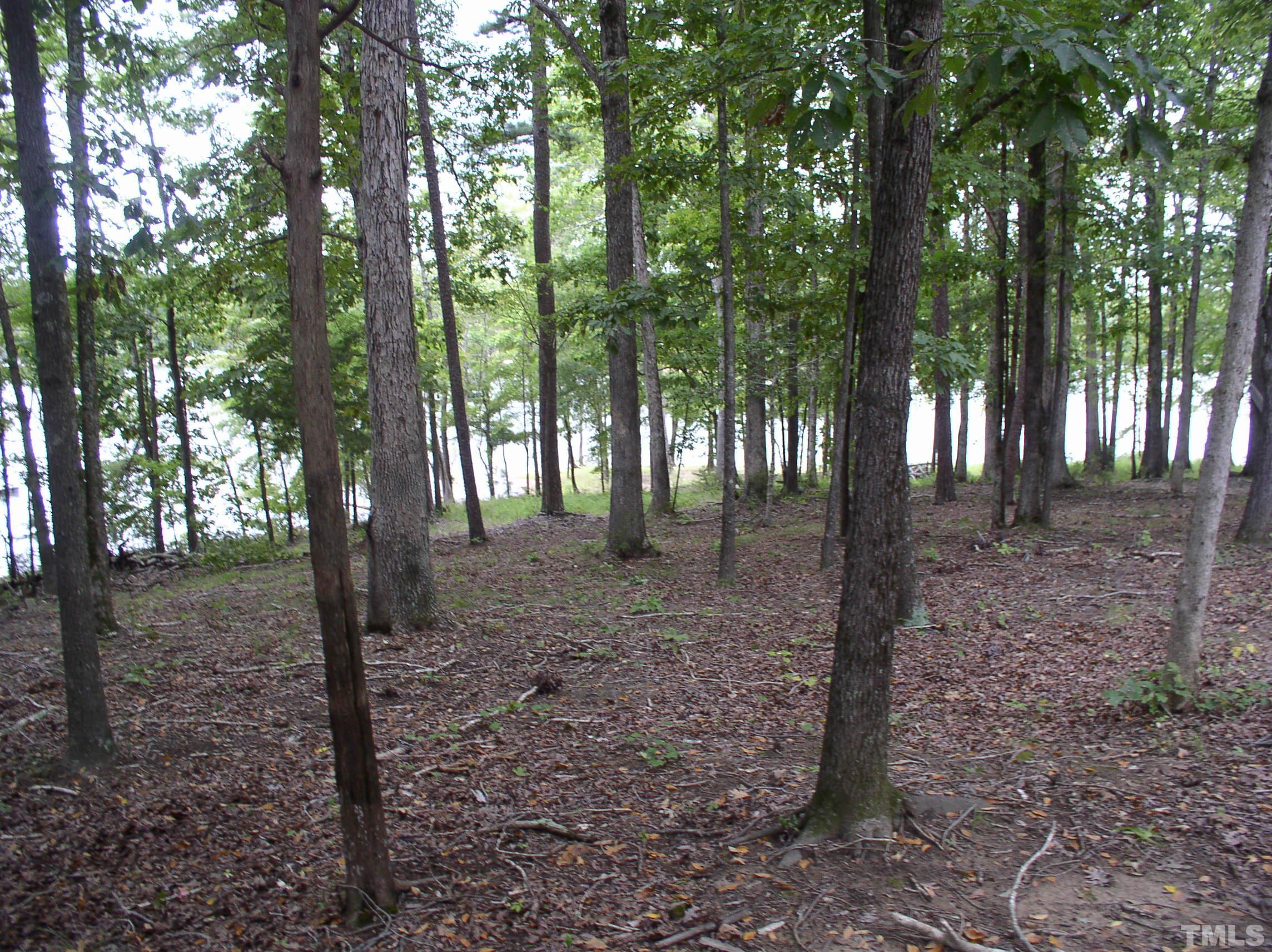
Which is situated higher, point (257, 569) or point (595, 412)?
point (595, 412)

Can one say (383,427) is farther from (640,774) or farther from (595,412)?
(595,412)

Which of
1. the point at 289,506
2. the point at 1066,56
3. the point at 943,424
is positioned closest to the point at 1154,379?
the point at 943,424

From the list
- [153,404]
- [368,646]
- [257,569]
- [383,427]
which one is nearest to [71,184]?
[383,427]

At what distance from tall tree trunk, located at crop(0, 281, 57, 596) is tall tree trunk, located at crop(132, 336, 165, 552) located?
3854 millimetres

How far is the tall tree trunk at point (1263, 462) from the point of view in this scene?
10.3 meters

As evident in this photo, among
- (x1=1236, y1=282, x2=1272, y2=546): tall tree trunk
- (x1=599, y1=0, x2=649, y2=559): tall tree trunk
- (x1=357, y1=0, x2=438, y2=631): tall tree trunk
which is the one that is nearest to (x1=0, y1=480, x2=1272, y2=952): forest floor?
(x1=357, y1=0, x2=438, y2=631): tall tree trunk

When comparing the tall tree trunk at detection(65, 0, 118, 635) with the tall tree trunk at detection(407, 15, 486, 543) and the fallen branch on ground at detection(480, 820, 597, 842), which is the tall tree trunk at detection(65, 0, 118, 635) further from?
the tall tree trunk at detection(407, 15, 486, 543)

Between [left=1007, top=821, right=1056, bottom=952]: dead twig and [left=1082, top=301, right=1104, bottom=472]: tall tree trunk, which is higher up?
[left=1082, top=301, right=1104, bottom=472]: tall tree trunk

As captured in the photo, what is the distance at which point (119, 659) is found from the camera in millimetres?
7734

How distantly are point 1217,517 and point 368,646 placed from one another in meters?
7.28

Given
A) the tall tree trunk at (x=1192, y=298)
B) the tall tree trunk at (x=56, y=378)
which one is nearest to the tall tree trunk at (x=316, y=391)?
the tall tree trunk at (x=56, y=378)

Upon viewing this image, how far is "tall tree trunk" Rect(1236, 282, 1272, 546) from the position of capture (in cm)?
1030

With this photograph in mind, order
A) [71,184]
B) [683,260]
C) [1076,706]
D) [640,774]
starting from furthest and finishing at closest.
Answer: [683,260]
[1076,706]
[640,774]
[71,184]

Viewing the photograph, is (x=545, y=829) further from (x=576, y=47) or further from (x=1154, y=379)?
(x=1154, y=379)
